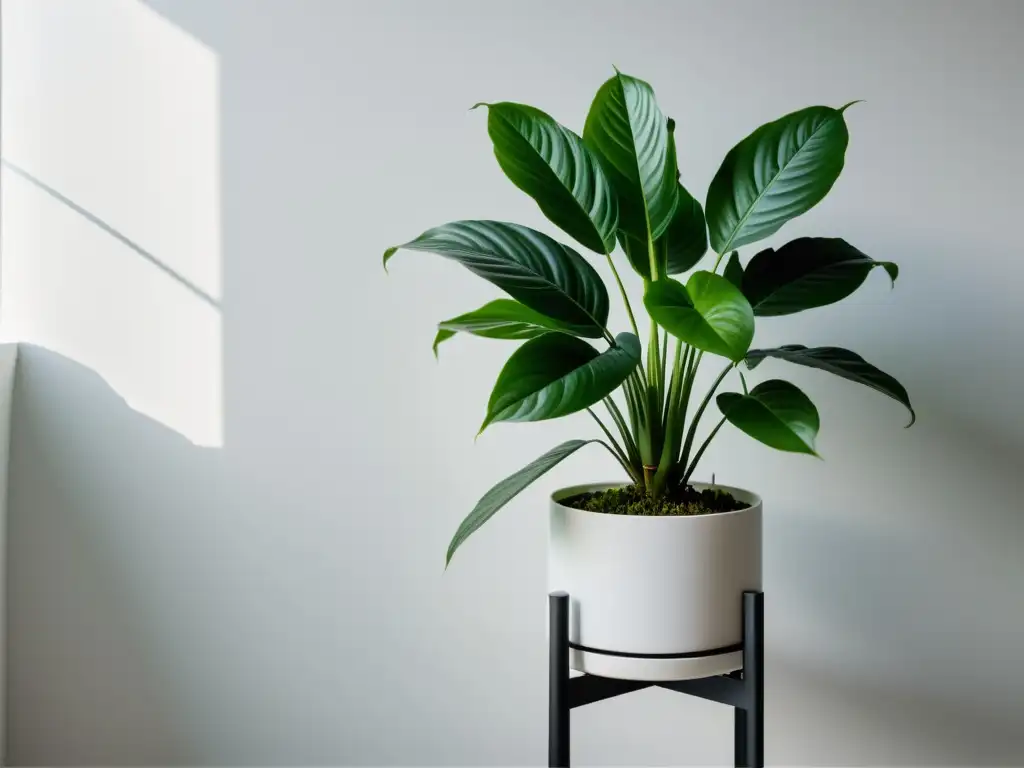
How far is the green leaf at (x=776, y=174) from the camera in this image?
1109mm

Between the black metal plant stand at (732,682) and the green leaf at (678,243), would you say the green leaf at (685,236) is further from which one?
the black metal plant stand at (732,682)

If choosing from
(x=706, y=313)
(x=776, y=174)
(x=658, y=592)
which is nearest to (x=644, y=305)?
(x=706, y=313)

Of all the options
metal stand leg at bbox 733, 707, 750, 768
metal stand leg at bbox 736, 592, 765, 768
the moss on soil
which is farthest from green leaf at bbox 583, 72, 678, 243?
metal stand leg at bbox 733, 707, 750, 768

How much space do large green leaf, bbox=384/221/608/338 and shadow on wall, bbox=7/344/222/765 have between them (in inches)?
28.7

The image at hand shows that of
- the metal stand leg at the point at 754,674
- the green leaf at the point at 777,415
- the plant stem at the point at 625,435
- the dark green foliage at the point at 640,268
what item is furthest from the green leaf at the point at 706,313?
the metal stand leg at the point at 754,674

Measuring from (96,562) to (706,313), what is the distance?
1.20 m

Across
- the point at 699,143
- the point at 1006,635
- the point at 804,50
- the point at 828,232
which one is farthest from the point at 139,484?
the point at 1006,635

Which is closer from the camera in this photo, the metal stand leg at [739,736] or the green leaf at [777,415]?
the green leaf at [777,415]

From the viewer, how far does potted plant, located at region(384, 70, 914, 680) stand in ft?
3.61

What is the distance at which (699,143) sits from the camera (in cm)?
155

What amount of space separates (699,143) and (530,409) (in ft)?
2.53

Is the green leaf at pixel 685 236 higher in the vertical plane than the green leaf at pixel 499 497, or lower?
higher

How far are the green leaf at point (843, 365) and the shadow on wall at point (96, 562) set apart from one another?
3.18 feet

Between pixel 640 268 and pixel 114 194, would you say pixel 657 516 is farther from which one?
pixel 114 194
